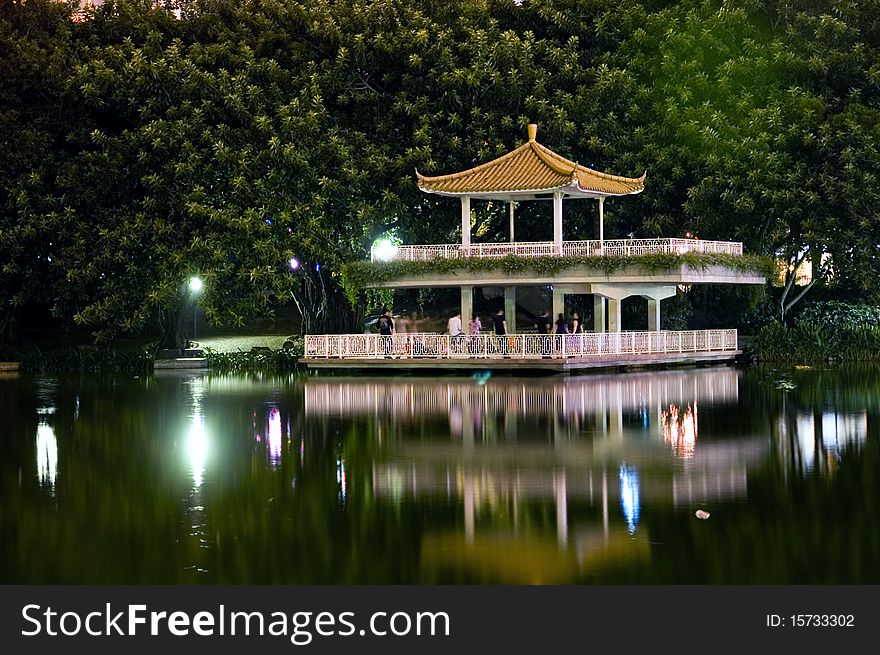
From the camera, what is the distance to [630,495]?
15688 mm

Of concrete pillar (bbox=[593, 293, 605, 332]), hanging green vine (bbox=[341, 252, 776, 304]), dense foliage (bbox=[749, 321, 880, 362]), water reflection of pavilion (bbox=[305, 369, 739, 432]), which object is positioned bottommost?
water reflection of pavilion (bbox=[305, 369, 739, 432])

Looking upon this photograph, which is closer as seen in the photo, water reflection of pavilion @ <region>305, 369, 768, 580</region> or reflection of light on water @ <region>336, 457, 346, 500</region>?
water reflection of pavilion @ <region>305, 369, 768, 580</region>

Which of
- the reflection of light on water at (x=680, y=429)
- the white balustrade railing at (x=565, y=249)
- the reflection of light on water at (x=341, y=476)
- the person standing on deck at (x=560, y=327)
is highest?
the white balustrade railing at (x=565, y=249)

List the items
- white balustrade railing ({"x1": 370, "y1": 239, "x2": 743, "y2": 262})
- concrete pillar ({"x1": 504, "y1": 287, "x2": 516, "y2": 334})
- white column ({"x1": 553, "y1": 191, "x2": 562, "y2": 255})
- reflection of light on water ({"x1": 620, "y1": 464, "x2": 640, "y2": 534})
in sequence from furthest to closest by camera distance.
Result: concrete pillar ({"x1": 504, "y1": 287, "x2": 516, "y2": 334}) → white column ({"x1": 553, "y1": 191, "x2": 562, "y2": 255}) → white balustrade railing ({"x1": 370, "y1": 239, "x2": 743, "y2": 262}) → reflection of light on water ({"x1": 620, "y1": 464, "x2": 640, "y2": 534})

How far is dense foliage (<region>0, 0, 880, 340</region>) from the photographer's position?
1772 inches

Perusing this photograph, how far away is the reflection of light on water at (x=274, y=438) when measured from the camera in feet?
64.0

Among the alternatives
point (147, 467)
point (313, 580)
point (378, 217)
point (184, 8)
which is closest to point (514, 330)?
point (378, 217)

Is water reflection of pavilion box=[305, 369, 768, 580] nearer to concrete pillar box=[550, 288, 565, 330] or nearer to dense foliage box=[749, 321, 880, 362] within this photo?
concrete pillar box=[550, 288, 565, 330]

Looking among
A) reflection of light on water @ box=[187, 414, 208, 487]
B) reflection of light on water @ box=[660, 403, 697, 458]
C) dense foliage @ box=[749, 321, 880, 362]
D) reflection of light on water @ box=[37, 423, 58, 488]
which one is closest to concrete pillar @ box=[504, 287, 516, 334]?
dense foliage @ box=[749, 321, 880, 362]

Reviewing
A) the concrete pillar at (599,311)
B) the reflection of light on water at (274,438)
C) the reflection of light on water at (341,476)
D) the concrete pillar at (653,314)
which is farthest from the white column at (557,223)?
the reflection of light on water at (341,476)

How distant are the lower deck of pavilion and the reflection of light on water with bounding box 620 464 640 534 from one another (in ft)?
66.4

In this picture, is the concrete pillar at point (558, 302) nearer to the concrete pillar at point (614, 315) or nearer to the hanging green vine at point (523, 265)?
the hanging green vine at point (523, 265)

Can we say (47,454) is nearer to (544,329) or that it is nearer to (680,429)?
(680,429)

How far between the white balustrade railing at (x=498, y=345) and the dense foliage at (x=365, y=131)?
369cm
